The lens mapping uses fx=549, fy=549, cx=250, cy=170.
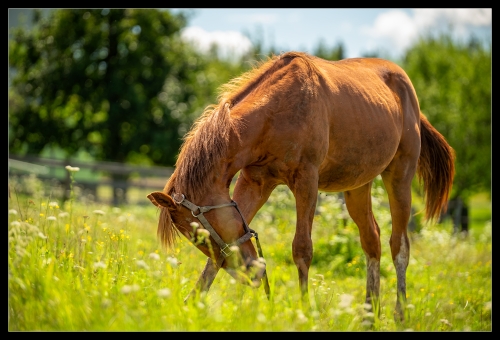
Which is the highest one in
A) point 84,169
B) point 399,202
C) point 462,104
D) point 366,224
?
point 399,202

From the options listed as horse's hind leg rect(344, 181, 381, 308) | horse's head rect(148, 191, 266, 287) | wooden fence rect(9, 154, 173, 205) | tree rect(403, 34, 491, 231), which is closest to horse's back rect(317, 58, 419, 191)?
horse's hind leg rect(344, 181, 381, 308)

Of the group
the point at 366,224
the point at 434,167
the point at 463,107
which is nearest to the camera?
the point at 366,224

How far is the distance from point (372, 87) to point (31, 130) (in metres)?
19.1

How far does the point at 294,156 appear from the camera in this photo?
4.58 metres

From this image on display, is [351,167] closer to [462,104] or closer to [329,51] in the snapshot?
[462,104]

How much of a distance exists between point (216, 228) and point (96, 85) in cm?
1947

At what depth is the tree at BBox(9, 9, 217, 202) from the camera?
22.0 metres

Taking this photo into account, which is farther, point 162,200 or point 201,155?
point 201,155

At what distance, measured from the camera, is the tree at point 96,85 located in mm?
21953

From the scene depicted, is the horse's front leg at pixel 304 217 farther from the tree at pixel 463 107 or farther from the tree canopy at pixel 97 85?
the tree canopy at pixel 97 85

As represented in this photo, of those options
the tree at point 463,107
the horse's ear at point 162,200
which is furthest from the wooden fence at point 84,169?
the horse's ear at point 162,200

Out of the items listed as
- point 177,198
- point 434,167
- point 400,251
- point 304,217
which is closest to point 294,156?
point 304,217

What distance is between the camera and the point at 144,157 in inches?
974
